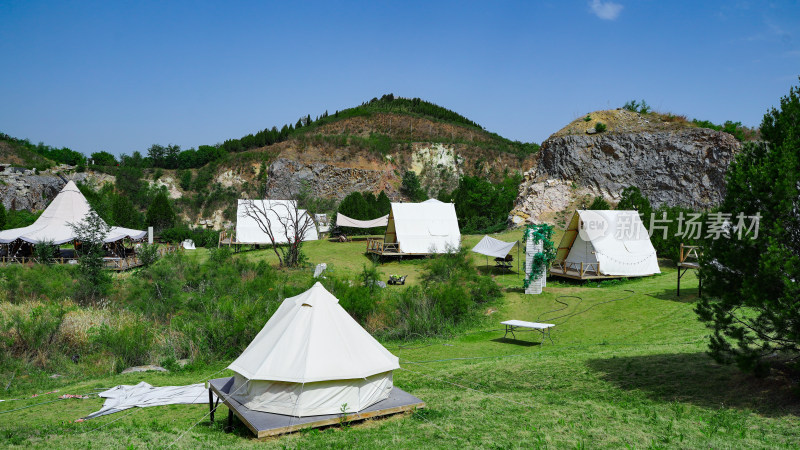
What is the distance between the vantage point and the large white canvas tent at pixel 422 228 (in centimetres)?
2886

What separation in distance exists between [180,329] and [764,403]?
12.6m

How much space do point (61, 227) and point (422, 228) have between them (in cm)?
1886

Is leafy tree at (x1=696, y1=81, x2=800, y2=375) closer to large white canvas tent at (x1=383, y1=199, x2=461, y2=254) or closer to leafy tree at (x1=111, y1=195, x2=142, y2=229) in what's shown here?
large white canvas tent at (x1=383, y1=199, x2=461, y2=254)

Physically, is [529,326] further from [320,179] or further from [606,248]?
[320,179]

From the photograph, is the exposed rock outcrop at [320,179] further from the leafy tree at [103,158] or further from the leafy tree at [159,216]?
the leafy tree at [103,158]

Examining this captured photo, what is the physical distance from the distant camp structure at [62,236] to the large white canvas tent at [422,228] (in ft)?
43.2

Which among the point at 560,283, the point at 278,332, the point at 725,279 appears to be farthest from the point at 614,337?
the point at 278,332

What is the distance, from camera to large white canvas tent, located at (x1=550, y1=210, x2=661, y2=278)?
20781mm

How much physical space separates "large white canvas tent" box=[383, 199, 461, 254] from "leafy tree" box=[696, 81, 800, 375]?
2016 cm

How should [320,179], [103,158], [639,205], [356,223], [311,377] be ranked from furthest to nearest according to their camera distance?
1. [103,158]
2. [320,179]
3. [356,223]
4. [639,205]
5. [311,377]

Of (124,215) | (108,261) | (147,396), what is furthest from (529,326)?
(124,215)

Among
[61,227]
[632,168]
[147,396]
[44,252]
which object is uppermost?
[632,168]

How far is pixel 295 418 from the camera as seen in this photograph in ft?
24.2

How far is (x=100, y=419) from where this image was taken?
8.17 m
